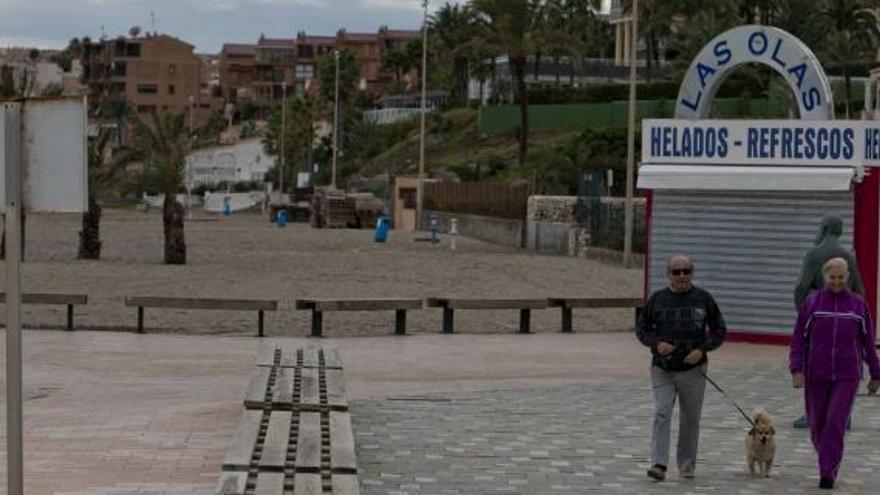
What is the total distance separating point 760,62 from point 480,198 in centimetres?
4340

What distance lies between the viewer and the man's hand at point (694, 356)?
1057 cm

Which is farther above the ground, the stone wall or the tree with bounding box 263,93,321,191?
the tree with bounding box 263,93,321,191

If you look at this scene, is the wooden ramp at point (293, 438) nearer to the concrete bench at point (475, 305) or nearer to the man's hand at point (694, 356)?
the man's hand at point (694, 356)

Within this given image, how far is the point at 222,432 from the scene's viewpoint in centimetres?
1251

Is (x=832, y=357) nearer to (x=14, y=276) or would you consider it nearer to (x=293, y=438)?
(x=293, y=438)

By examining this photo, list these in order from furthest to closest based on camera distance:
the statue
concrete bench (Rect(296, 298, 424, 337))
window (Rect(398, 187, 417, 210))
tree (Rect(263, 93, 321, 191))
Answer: tree (Rect(263, 93, 321, 191))
window (Rect(398, 187, 417, 210))
concrete bench (Rect(296, 298, 424, 337))
the statue

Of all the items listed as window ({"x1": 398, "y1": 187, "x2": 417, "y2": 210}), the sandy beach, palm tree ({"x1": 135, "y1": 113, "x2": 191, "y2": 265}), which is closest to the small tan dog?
the sandy beach

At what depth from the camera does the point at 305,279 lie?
35.5 meters

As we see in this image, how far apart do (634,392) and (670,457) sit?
4.54 metres

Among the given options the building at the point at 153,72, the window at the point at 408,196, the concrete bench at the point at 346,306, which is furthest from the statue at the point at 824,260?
the building at the point at 153,72

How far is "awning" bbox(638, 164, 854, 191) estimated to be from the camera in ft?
69.6

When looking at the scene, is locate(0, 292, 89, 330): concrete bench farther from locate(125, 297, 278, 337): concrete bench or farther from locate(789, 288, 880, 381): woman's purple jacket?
locate(789, 288, 880, 381): woman's purple jacket

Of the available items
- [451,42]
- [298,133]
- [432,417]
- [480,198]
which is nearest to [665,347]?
[432,417]

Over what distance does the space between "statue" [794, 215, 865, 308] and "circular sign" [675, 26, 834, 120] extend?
861cm
